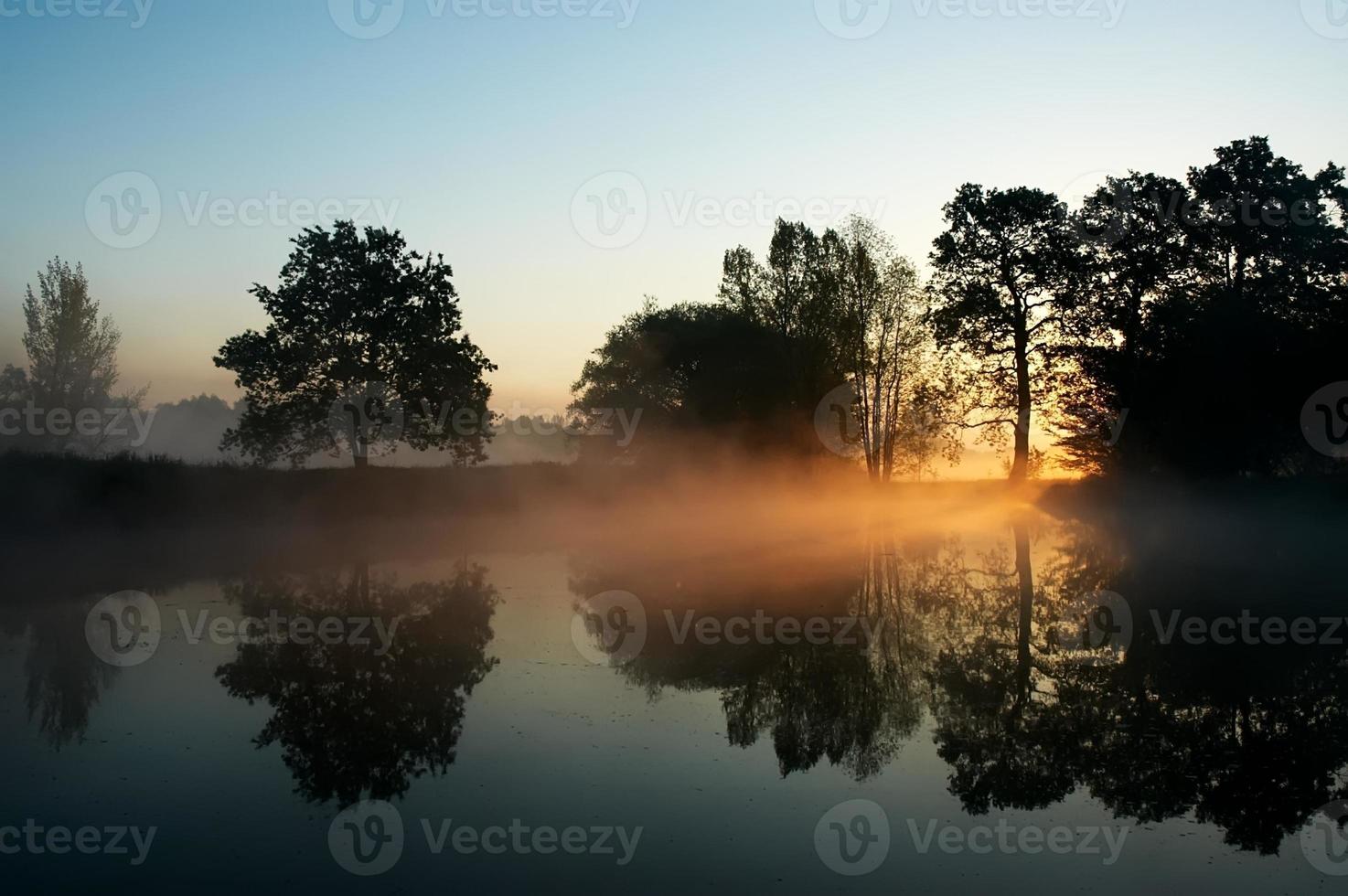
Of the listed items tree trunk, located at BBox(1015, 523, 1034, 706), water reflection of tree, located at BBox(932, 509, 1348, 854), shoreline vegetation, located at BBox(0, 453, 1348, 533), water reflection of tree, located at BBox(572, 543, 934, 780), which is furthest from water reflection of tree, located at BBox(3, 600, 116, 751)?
shoreline vegetation, located at BBox(0, 453, 1348, 533)

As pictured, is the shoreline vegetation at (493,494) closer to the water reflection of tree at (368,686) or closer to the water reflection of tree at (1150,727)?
the water reflection of tree at (368,686)

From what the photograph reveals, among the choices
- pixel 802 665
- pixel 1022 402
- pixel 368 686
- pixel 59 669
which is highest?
pixel 1022 402

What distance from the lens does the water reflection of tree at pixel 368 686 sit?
11.8 meters

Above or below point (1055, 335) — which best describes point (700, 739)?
below

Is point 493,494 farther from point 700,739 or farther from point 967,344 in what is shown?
point 700,739

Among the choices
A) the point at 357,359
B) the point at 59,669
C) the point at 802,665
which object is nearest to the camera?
the point at 802,665

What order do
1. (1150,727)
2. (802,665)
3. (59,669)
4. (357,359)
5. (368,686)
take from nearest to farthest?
(1150,727) < (368,686) < (802,665) < (59,669) < (357,359)

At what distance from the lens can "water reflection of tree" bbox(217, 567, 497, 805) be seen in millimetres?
11758

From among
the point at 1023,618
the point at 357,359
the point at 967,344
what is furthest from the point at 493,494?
the point at 1023,618

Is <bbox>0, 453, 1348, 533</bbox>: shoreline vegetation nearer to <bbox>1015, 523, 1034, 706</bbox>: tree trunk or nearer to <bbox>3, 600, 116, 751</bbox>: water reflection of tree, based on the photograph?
<bbox>1015, 523, 1034, 706</bbox>: tree trunk

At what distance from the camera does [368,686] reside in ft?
51.0

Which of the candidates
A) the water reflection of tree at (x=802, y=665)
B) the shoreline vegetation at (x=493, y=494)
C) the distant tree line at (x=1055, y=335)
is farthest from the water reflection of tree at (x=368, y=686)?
the distant tree line at (x=1055, y=335)

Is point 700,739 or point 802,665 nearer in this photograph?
point 700,739

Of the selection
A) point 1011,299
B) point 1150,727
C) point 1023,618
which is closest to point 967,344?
point 1011,299
